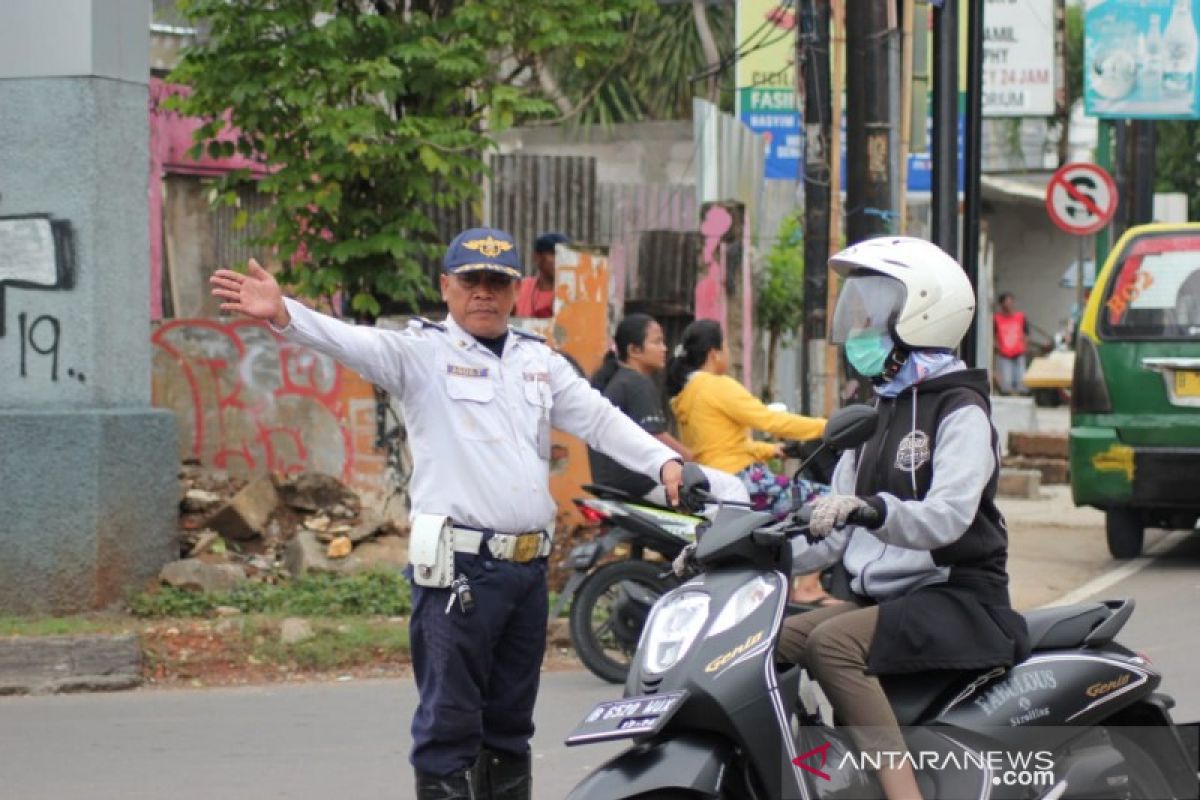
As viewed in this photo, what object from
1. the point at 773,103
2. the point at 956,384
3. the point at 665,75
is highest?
the point at 665,75

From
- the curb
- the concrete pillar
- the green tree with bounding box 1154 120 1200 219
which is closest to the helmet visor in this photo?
the curb

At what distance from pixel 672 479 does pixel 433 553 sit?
684 millimetres

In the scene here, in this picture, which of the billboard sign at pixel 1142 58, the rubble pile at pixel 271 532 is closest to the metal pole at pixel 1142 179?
the billboard sign at pixel 1142 58

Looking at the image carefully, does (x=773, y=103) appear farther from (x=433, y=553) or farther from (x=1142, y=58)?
(x=433, y=553)

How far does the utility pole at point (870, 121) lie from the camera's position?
10914 millimetres

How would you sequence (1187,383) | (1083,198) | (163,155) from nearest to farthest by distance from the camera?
(1187,383) < (163,155) < (1083,198)

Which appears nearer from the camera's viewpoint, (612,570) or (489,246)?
(489,246)

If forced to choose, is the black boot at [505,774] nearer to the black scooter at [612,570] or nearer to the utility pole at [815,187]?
the black scooter at [612,570]

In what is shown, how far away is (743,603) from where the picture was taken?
4656mm

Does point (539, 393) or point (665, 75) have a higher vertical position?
point (665, 75)

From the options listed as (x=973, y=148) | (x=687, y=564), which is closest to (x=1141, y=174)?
(x=973, y=148)

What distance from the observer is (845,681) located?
4.88m

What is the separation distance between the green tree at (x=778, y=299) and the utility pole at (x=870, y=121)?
280 inches

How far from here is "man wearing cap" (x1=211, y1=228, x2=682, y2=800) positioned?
537cm
